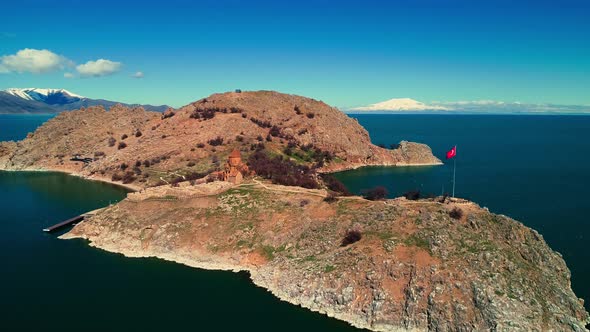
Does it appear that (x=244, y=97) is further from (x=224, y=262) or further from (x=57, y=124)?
(x=224, y=262)

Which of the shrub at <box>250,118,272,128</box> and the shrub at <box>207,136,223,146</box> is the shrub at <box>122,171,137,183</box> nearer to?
the shrub at <box>207,136,223,146</box>

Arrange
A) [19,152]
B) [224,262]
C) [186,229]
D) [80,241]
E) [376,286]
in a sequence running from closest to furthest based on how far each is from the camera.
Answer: [376,286] → [224,262] → [186,229] → [80,241] → [19,152]

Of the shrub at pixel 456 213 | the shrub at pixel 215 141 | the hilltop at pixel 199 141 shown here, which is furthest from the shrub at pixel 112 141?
the shrub at pixel 456 213

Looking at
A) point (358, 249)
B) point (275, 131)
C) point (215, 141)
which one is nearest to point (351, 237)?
point (358, 249)

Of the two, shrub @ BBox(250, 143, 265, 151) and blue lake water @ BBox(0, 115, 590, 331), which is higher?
shrub @ BBox(250, 143, 265, 151)

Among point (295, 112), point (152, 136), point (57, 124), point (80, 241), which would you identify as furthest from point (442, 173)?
point (57, 124)

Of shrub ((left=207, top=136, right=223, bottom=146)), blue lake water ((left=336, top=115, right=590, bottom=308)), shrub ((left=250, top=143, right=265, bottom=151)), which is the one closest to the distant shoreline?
shrub ((left=207, top=136, right=223, bottom=146))

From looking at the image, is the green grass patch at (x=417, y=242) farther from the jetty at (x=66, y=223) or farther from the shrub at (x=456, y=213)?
the jetty at (x=66, y=223)

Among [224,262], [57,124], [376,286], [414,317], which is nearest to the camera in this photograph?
[414,317]
